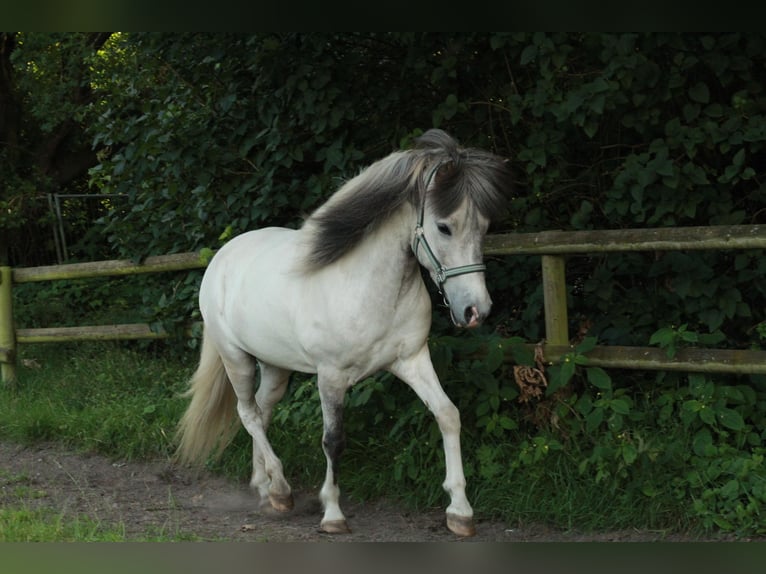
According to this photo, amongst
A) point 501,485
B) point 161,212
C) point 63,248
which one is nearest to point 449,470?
point 501,485

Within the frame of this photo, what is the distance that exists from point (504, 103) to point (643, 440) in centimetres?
256

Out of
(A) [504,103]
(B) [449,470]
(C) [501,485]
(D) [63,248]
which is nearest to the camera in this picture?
(B) [449,470]

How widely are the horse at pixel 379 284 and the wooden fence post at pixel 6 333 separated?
155 inches

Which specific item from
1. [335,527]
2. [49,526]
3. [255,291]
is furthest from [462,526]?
[49,526]

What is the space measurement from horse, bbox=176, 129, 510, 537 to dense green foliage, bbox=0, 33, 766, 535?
597 millimetres

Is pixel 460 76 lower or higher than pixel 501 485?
higher

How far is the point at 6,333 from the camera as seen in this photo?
8.38 metres

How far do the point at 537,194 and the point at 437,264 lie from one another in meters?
1.82

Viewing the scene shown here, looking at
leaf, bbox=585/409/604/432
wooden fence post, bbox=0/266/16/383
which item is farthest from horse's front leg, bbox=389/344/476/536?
wooden fence post, bbox=0/266/16/383

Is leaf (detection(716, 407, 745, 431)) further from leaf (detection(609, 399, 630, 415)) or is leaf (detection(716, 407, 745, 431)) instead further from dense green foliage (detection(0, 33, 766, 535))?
leaf (detection(609, 399, 630, 415))

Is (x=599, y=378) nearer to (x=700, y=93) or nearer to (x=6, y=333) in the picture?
(x=700, y=93)

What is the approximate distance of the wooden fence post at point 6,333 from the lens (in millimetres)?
8320
